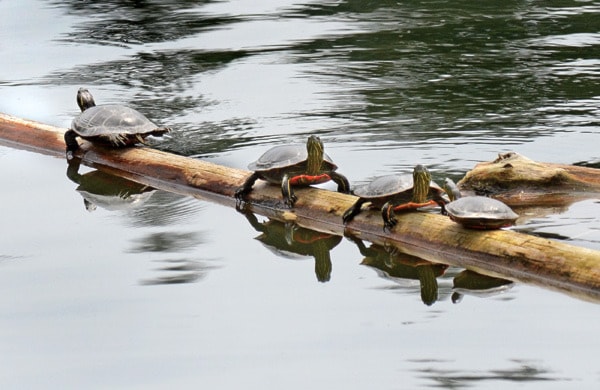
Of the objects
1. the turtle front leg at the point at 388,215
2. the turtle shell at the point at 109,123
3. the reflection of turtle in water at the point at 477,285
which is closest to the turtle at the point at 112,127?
the turtle shell at the point at 109,123

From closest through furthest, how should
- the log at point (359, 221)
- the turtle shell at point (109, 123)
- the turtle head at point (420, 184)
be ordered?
the log at point (359, 221) → the turtle head at point (420, 184) → the turtle shell at point (109, 123)

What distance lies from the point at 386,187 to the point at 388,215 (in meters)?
0.14

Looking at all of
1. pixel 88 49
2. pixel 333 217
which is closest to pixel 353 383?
pixel 333 217

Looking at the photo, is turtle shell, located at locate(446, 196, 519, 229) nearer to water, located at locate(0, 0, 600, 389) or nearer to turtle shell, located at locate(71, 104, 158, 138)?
water, located at locate(0, 0, 600, 389)

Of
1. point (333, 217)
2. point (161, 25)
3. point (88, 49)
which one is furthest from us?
point (161, 25)

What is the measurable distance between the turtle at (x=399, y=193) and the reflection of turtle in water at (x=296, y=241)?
0.36 m

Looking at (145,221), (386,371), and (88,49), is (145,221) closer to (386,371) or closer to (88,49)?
(386,371)

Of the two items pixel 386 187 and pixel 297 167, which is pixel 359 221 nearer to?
pixel 386 187

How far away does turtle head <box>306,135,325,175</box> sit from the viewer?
20.6ft

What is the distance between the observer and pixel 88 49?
12516mm

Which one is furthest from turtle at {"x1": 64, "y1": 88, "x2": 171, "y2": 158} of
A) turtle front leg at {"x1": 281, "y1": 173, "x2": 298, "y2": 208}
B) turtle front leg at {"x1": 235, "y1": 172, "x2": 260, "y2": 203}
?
turtle front leg at {"x1": 281, "y1": 173, "x2": 298, "y2": 208}

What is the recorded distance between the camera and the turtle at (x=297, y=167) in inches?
249

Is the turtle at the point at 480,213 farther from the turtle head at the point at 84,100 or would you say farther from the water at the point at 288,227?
the turtle head at the point at 84,100

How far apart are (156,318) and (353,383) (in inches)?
46.9
